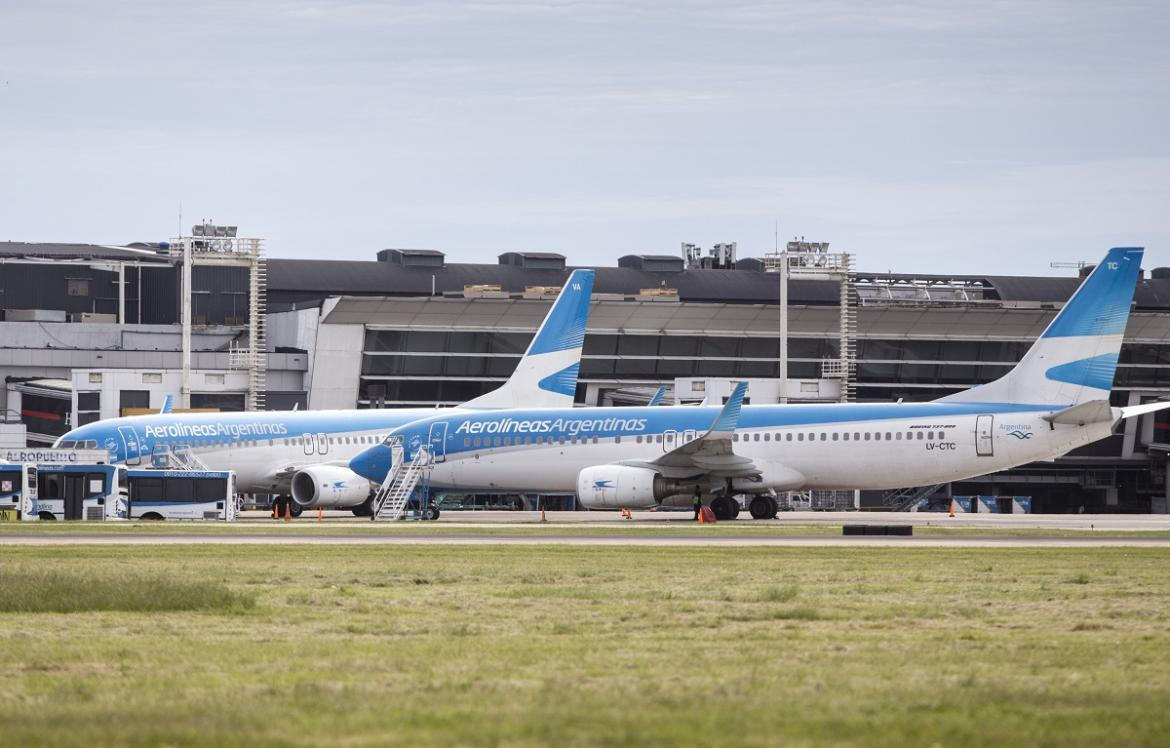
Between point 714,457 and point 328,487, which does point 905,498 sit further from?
point 714,457

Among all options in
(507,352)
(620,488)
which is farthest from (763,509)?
(507,352)

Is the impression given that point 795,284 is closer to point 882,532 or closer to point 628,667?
point 882,532

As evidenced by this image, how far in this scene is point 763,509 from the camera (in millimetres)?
51844

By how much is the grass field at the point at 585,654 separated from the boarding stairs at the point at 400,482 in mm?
27237

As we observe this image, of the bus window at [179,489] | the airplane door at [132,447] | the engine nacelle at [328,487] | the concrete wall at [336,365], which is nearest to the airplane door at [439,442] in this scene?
the engine nacelle at [328,487]

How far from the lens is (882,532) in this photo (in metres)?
38.2

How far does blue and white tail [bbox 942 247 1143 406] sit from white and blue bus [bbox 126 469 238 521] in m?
24.8

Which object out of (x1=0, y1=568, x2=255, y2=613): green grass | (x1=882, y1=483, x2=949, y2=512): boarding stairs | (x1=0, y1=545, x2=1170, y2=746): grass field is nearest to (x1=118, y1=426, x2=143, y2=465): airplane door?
(x1=0, y1=545, x2=1170, y2=746): grass field

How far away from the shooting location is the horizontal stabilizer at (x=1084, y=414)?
47812 mm

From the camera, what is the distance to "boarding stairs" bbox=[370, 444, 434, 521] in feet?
177

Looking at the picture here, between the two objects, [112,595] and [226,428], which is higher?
[226,428]

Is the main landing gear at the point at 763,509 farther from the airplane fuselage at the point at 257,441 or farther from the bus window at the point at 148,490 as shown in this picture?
the bus window at the point at 148,490

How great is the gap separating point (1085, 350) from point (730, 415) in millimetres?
10993

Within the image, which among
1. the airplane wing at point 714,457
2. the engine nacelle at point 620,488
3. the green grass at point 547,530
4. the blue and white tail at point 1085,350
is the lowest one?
the green grass at point 547,530
